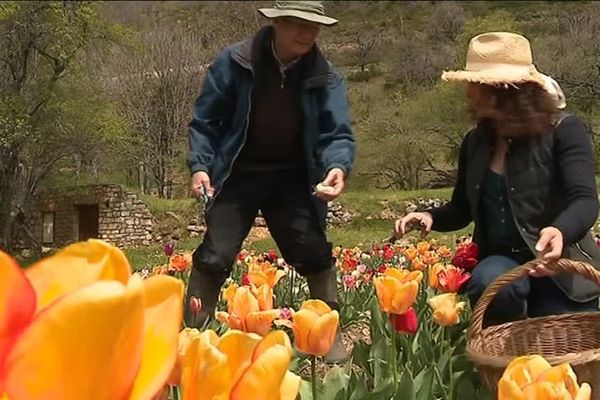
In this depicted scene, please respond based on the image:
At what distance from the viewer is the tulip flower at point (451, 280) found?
8.13 feet

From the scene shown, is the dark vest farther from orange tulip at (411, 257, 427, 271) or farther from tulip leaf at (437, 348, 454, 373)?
orange tulip at (411, 257, 427, 271)

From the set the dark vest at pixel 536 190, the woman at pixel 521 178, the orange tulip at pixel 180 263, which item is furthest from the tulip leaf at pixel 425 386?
the orange tulip at pixel 180 263

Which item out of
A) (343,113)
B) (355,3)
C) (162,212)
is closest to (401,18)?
(355,3)

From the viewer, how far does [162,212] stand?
2000 centimetres

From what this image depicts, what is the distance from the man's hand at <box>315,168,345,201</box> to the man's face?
1.61 feet

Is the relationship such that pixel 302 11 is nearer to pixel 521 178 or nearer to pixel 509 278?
pixel 521 178

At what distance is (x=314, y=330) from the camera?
1.53 m

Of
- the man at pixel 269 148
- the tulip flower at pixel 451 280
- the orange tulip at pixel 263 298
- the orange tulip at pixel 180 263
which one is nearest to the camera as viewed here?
the orange tulip at pixel 263 298

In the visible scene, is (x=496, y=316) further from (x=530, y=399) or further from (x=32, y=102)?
(x=32, y=102)

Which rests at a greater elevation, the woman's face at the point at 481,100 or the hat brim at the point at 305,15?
the hat brim at the point at 305,15

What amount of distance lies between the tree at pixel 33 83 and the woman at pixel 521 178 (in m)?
16.6

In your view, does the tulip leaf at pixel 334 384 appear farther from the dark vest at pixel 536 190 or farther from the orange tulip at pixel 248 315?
the dark vest at pixel 536 190

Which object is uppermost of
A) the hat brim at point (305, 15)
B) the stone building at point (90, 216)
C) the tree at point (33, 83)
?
the hat brim at point (305, 15)

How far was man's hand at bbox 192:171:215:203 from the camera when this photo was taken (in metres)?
2.98
